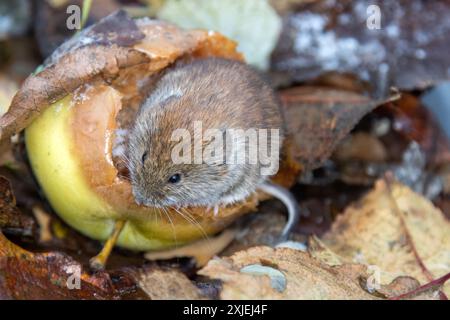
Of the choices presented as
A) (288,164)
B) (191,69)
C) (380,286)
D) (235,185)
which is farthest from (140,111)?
(380,286)

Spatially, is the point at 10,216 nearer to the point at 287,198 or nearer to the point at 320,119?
the point at 287,198

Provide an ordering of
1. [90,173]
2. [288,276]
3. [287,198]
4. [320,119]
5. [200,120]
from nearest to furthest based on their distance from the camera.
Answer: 1. [288,276]
2. [90,173]
3. [200,120]
4. [287,198]
5. [320,119]

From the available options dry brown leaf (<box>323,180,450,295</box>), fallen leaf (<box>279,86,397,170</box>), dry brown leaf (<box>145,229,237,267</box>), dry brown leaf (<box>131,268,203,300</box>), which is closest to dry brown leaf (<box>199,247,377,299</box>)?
dry brown leaf (<box>131,268,203,300</box>)

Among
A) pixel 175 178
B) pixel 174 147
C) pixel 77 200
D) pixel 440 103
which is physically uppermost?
pixel 440 103

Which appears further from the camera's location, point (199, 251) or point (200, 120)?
point (199, 251)

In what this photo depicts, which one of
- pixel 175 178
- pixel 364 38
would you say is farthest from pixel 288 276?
pixel 364 38

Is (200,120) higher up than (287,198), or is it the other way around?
(200,120)
